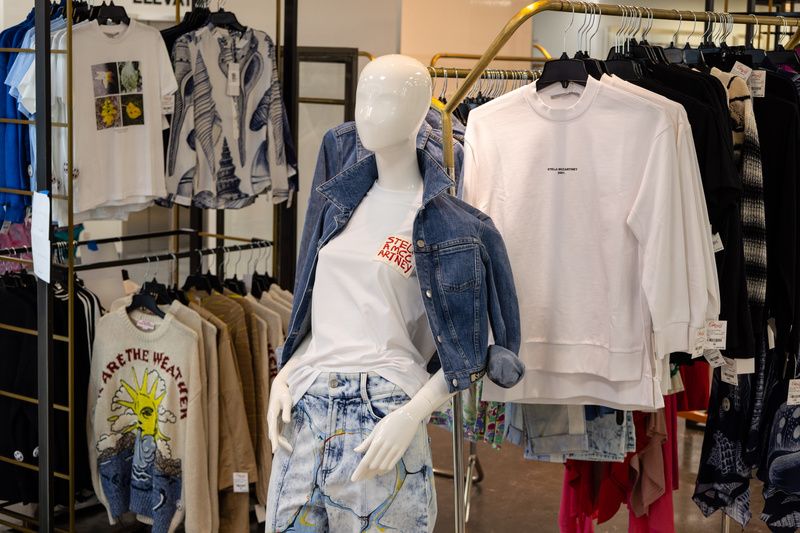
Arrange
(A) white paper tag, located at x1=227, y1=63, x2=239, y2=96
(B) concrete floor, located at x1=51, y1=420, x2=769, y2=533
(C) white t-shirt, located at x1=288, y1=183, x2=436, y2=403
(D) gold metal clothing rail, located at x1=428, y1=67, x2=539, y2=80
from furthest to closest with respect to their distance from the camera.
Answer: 1. (B) concrete floor, located at x1=51, y1=420, x2=769, y2=533
2. (A) white paper tag, located at x1=227, y1=63, x2=239, y2=96
3. (D) gold metal clothing rail, located at x1=428, y1=67, x2=539, y2=80
4. (C) white t-shirt, located at x1=288, y1=183, x2=436, y2=403

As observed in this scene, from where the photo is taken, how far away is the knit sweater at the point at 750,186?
9.75 feet

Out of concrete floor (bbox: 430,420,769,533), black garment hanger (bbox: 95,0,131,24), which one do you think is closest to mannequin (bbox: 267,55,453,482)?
black garment hanger (bbox: 95,0,131,24)

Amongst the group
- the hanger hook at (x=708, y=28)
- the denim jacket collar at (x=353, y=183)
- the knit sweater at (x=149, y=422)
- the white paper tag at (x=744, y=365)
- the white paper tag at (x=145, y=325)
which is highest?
the hanger hook at (x=708, y=28)

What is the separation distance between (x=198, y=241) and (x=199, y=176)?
44.0 inches

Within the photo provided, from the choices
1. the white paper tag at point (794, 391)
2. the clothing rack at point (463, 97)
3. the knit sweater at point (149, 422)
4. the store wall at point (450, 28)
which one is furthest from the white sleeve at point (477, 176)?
the store wall at point (450, 28)

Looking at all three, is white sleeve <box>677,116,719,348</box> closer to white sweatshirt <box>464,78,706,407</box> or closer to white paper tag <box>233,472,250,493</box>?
white sweatshirt <box>464,78,706,407</box>

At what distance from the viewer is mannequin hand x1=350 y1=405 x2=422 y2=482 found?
207 cm

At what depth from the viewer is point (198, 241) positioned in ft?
16.9

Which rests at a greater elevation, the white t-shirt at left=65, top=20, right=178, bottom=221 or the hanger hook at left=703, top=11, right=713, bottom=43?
the hanger hook at left=703, top=11, right=713, bottom=43

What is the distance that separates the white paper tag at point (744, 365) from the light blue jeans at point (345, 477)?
1.21 meters

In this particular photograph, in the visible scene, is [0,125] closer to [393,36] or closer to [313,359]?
[313,359]

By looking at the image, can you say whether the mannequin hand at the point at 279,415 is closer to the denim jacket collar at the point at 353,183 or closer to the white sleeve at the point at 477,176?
the denim jacket collar at the point at 353,183

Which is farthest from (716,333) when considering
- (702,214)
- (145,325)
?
(145,325)

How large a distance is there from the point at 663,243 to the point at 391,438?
3.05ft
